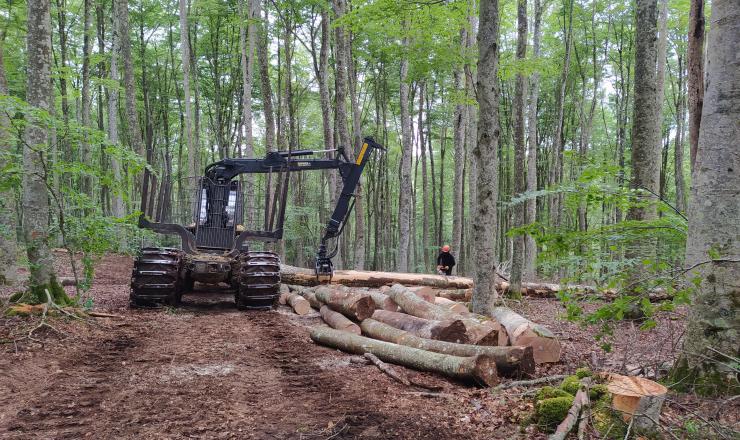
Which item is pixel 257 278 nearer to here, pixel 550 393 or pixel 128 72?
pixel 550 393

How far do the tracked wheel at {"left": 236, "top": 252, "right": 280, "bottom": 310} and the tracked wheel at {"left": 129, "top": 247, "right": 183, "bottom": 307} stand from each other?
1.27 meters

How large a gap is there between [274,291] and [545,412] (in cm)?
654

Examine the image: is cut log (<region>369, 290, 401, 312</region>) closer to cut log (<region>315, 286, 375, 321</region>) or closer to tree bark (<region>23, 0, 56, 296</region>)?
cut log (<region>315, 286, 375, 321</region>)

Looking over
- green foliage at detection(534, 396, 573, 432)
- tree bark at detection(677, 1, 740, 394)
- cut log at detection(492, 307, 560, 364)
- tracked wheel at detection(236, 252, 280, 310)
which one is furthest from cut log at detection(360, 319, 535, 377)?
tracked wheel at detection(236, 252, 280, 310)

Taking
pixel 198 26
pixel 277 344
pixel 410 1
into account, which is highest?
pixel 198 26

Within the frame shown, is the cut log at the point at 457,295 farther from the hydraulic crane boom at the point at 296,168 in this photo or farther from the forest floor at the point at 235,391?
the forest floor at the point at 235,391

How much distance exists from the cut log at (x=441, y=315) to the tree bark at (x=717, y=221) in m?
2.25

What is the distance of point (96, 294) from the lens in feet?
34.6

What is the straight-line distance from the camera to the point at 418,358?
210 inches

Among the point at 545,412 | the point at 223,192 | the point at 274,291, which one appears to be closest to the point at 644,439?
the point at 545,412

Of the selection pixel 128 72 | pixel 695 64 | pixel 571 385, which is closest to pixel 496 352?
pixel 571 385

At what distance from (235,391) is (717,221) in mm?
4487

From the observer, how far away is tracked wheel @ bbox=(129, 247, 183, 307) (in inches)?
337

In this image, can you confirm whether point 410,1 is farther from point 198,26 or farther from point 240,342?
point 198,26
